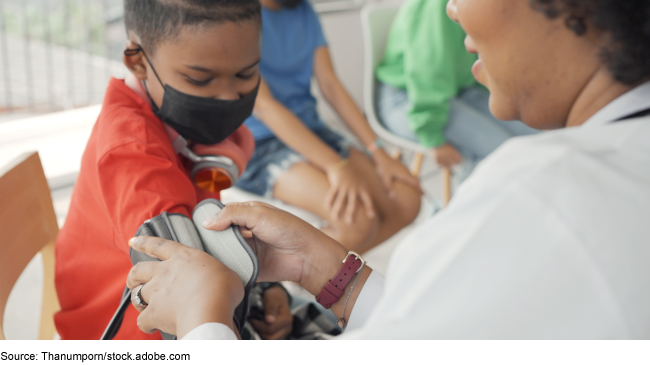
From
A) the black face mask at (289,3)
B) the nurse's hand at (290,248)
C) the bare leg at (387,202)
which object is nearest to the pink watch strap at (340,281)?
the nurse's hand at (290,248)

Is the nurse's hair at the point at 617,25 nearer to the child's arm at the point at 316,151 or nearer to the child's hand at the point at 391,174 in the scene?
the child's arm at the point at 316,151

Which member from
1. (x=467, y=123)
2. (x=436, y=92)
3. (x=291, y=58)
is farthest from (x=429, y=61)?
(x=291, y=58)

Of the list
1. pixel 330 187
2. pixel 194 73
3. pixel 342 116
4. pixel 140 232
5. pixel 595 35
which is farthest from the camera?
pixel 342 116

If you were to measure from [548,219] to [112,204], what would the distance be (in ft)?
2.26

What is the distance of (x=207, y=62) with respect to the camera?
2.96 feet

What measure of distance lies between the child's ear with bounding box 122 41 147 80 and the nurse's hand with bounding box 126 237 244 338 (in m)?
0.42

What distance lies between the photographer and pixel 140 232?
0.73 meters

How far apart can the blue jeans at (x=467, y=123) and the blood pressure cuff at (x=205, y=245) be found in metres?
1.64

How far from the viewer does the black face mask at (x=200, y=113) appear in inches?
37.4

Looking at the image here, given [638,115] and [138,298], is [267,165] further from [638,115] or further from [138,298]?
[638,115]

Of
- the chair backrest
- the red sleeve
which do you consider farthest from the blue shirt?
the red sleeve

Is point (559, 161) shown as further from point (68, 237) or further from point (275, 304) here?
point (68, 237)
